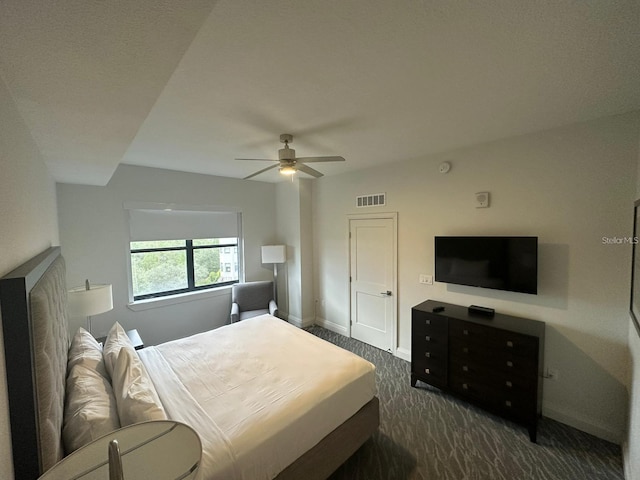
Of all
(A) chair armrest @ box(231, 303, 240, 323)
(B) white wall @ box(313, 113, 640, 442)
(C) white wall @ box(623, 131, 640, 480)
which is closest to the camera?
(C) white wall @ box(623, 131, 640, 480)

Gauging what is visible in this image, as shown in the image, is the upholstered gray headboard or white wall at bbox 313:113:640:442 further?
white wall at bbox 313:113:640:442

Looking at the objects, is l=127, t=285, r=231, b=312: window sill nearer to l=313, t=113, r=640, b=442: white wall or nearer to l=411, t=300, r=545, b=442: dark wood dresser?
l=411, t=300, r=545, b=442: dark wood dresser

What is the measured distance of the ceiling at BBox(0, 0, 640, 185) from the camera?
2.69ft

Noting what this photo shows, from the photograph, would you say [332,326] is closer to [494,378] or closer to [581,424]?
[494,378]

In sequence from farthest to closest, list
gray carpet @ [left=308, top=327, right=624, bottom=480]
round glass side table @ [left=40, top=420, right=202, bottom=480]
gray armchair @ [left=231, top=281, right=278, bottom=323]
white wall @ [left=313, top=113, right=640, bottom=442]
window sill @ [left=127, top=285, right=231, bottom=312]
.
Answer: gray armchair @ [left=231, top=281, right=278, bottom=323] < window sill @ [left=127, top=285, right=231, bottom=312] < white wall @ [left=313, top=113, right=640, bottom=442] < gray carpet @ [left=308, top=327, right=624, bottom=480] < round glass side table @ [left=40, top=420, right=202, bottom=480]

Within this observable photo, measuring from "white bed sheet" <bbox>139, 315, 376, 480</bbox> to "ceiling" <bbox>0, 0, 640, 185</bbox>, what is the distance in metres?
1.80

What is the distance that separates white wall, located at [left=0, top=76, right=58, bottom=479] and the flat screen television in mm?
3299

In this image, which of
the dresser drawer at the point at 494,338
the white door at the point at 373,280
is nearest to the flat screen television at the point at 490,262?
the dresser drawer at the point at 494,338

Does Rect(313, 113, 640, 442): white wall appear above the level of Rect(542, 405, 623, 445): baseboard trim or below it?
above

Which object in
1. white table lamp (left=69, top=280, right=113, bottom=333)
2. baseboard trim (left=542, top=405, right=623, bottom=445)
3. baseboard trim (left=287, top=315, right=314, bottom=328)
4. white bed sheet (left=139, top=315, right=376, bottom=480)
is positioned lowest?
baseboard trim (left=542, top=405, right=623, bottom=445)

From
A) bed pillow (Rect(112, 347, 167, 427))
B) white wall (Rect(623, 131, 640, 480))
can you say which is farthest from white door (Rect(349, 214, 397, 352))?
bed pillow (Rect(112, 347, 167, 427))

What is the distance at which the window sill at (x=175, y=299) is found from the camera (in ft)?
11.8

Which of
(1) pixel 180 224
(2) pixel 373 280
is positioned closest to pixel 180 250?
(1) pixel 180 224

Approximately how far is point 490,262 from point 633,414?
1.38m
